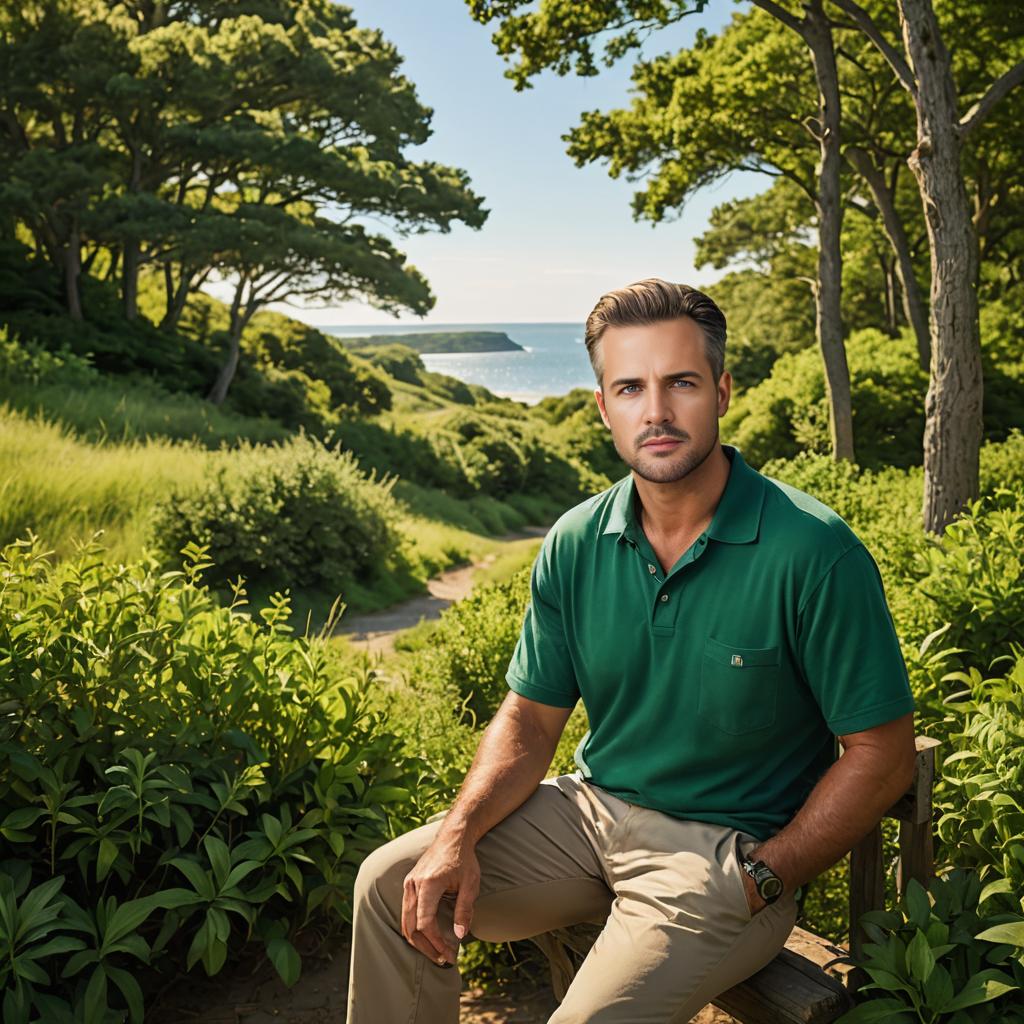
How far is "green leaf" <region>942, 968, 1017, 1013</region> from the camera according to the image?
1843mm

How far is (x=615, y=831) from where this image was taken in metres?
2.32

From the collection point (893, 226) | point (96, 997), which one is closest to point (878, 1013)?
point (96, 997)

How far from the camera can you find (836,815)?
199 cm

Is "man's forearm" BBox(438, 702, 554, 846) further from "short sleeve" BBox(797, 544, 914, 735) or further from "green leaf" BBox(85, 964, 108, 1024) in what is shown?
"green leaf" BBox(85, 964, 108, 1024)

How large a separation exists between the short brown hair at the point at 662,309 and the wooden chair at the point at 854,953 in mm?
1005

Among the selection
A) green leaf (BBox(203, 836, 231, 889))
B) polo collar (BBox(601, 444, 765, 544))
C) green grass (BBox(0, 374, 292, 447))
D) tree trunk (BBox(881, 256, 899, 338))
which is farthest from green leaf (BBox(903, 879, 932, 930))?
tree trunk (BBox(881, 256, 899, 338))

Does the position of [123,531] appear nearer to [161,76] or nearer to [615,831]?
[615,831]

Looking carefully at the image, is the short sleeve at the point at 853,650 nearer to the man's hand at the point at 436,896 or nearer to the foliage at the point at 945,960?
the foliage at the point at 945,960

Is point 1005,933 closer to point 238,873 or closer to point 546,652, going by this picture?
point 546,652

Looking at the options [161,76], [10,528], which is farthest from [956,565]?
[161,76]

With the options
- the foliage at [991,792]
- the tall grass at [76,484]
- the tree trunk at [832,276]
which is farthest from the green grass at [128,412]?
the foliage at [991,792]

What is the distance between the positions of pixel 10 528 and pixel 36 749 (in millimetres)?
4812

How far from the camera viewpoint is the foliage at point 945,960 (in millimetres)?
1893

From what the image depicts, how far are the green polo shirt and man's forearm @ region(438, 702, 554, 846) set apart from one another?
5.8 inches
